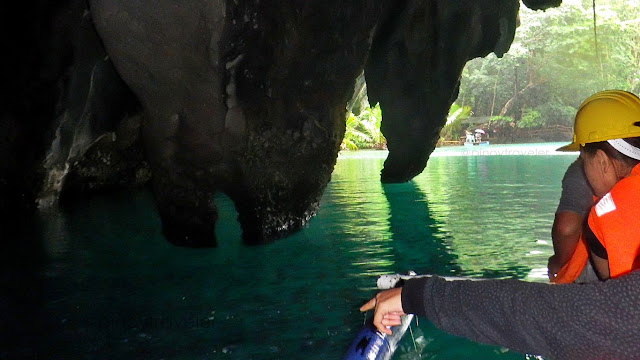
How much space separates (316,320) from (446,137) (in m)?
32.6

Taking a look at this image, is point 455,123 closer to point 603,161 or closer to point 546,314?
point 603,161

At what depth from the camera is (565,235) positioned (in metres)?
3.05

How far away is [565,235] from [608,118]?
3.73 ft

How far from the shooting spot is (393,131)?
39.6 ft

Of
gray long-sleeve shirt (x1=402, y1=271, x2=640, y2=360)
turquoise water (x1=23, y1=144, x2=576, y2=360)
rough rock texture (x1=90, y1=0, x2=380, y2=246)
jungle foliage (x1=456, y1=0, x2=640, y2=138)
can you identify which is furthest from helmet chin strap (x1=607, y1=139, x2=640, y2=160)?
jungle foliage (x1=456, y1=0, x2=640, y2=138)

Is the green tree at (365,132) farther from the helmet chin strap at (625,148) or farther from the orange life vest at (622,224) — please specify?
the orange life vest at (622,224)

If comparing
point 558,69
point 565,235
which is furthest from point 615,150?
point 558,69

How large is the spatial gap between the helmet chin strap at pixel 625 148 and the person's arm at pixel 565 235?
1.12m

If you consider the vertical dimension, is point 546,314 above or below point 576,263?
above

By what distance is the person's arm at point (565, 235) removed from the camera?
3025 mm

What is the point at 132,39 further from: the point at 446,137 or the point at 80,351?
the point at 446,137

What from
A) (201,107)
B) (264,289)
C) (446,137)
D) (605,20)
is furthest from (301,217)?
(605,20)

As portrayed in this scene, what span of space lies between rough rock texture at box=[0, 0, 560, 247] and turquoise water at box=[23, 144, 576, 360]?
593 mm

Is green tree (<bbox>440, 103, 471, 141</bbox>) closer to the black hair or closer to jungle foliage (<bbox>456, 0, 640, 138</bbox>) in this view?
jungle foliage (<bbox>456, 0, 640, 138</bbox>)
